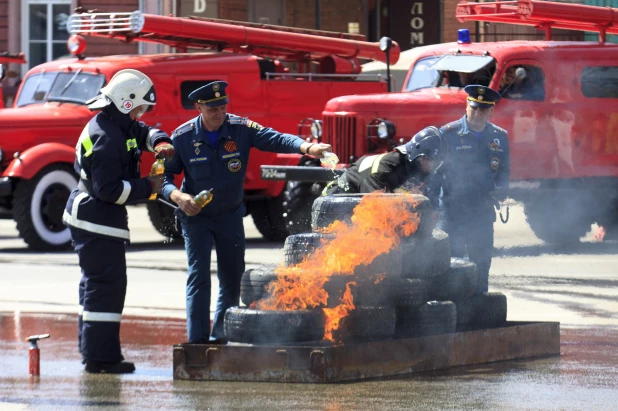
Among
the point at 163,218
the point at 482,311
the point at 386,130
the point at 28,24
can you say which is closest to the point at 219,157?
the point at 482,311

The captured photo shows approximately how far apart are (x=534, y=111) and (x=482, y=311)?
7450 millimetres

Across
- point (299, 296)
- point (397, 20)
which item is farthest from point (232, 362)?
point (397, 20)

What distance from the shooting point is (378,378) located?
26.3ft

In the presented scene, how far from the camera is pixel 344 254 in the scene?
8.22 m

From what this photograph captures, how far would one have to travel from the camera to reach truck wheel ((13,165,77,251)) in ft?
52.6

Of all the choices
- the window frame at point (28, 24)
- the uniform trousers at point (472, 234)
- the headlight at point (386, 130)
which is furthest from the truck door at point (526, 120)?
the window frame at point (28, 24)

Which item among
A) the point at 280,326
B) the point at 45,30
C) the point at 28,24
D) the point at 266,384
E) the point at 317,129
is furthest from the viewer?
the point at 45,30

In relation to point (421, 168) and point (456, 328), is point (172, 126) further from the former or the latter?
point (456, 328)

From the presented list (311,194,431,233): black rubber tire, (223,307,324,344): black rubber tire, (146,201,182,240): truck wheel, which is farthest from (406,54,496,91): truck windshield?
(223,307,324,344): black rubber tire

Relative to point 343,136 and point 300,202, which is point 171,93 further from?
point 343,136

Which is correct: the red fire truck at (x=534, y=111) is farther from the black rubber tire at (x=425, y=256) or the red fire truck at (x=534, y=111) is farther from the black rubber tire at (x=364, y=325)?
the black rubber tire at (x=364, y=325)

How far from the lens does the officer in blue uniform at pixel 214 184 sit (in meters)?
8.45

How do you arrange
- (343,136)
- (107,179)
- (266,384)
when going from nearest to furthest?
1. (266,384)
2. (107,179)
3. (343,136)

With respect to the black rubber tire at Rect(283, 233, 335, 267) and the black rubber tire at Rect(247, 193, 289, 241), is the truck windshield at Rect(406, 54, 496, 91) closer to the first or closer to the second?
the black rubber tire at Rect(247, 193, 289, 241)
